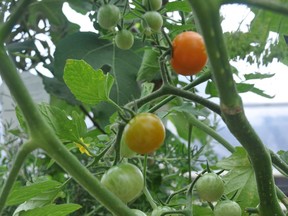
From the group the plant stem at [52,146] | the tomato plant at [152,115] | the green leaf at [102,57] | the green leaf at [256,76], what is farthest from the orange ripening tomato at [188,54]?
the green leaf at [102,57]

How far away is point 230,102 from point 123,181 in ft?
0.32

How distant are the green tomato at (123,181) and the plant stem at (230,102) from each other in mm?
76

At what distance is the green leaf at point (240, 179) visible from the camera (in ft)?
1.86

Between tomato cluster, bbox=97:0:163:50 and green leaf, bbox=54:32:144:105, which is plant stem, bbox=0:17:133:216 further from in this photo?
green leaf, bbox=54:32:144:105

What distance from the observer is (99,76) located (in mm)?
502

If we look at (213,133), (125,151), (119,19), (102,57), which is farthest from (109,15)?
(102,57)

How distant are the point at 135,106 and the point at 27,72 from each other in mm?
948

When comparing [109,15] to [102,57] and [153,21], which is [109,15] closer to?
[153,21]

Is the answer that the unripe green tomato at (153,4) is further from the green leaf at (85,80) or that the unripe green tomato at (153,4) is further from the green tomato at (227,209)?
the green tomato at (227,209)

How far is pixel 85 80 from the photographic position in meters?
0.51

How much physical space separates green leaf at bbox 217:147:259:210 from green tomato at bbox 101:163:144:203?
16 centimetres

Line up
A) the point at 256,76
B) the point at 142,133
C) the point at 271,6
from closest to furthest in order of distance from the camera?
1. the point at 271,6
2. the point at 142,133
3. the point at 256,76

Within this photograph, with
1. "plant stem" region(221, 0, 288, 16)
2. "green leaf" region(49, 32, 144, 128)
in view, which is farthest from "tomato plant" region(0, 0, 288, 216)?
"green leaf" region(49, 32, 144, 128)

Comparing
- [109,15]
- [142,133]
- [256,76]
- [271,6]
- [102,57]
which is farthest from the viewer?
[102,57]
